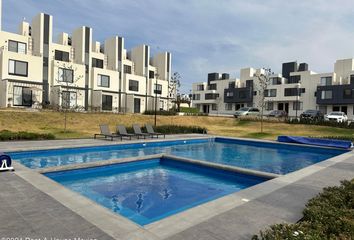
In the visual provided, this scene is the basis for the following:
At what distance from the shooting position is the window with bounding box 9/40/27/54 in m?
35.4

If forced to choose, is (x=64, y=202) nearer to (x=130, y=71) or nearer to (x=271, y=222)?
(x=271, y=222)

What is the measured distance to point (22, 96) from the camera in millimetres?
32438

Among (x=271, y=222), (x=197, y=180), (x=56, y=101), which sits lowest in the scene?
(x=197, y=180)

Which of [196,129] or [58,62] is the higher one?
[58,62]

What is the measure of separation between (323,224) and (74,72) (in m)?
38.8

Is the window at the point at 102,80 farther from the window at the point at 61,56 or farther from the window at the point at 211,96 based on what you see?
the window at the point at 211,96

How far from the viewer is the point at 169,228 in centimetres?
411

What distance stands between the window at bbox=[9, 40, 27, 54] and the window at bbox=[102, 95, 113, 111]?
41.6 feet

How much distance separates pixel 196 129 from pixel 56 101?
21.0m

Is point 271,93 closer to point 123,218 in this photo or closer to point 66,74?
point 66,74

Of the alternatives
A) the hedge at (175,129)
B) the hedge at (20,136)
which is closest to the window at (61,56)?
the hedge at (175,129)

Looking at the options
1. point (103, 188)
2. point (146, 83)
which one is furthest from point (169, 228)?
point (146, 83)

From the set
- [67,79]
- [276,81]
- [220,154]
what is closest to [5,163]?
[220,154]

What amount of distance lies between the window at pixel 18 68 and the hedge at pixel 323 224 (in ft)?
118
